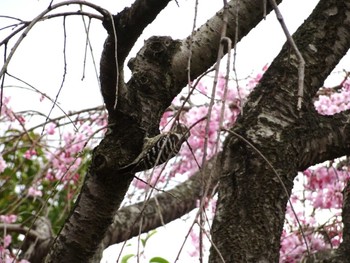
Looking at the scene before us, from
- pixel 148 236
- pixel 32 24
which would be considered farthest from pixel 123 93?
pixel 148 236

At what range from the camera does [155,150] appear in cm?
141

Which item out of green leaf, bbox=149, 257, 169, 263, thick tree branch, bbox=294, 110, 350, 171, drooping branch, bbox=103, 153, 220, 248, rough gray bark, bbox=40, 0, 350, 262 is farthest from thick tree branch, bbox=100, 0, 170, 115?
green leaf, bbox=149, 257, 169, 263

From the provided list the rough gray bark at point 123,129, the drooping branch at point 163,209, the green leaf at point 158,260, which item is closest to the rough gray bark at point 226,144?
the rough gray bark at point 123,129

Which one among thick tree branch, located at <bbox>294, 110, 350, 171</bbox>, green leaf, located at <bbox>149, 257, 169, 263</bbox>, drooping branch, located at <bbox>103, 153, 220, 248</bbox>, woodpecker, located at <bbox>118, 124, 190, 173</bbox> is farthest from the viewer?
green leaf, located at <bbox>149, 257, 169, 263</bbox>

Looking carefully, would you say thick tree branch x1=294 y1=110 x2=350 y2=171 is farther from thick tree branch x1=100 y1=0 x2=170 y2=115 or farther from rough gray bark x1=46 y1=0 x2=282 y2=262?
thick tree branch x1=100 y1=0 x2=170 y2=115

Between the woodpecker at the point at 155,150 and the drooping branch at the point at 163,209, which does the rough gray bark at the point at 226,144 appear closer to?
the woodpecker at the point at 155,150

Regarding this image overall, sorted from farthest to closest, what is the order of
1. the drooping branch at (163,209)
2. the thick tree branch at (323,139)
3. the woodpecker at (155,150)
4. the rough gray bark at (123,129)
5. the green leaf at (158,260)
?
the green leaf at (158,260) → the drooping branch at (163,209) → the thick tree branch at (323,139) → the rough gray bark at (123,129) → the woodpecker at (155,150)

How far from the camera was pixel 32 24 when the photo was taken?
1091mm

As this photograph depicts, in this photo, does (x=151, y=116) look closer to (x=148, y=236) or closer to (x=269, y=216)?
(x=269, y=216)

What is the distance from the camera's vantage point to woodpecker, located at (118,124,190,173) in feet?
4.35

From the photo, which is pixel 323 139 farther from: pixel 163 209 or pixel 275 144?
pixel 163 209

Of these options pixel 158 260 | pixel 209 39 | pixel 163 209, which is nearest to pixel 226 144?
pixel 209 39

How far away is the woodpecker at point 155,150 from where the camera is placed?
1.33 m

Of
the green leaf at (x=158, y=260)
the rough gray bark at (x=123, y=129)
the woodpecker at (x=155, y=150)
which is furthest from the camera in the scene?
the green leaf at (x=158, y=260)
